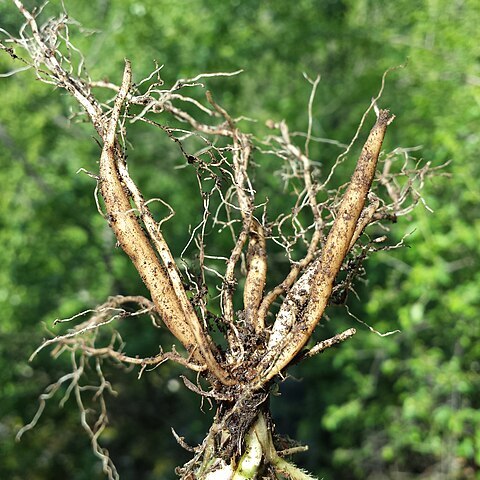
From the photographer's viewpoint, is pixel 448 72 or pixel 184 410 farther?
pixel 184 410

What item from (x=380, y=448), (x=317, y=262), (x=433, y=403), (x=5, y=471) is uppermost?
(x=317, y=262)

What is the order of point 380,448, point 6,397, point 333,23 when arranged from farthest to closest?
point 333,23 → point 380,448 → point 6,397

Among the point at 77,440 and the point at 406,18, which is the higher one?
the point at 406,18

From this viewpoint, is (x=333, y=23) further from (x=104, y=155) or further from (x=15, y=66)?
(x=104, y=155)

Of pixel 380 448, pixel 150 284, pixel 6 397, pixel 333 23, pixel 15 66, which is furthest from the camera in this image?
pixel 333 23

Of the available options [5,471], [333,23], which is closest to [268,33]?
[333,23]

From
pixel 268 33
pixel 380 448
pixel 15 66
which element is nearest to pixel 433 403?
pixel 380 448

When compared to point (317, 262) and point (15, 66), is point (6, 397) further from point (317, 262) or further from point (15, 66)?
point (317, 262)
